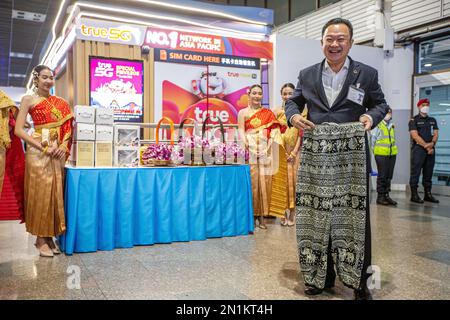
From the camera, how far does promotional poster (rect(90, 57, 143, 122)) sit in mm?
5734

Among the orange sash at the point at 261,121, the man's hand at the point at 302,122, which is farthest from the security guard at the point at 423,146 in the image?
the man's hand at the point at 302,122

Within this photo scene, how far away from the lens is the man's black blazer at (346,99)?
2264 millimetres

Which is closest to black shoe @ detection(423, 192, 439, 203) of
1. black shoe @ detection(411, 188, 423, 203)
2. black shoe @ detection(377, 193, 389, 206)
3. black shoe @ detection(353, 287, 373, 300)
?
black shoe @ detection(411, 188, 423, 203)

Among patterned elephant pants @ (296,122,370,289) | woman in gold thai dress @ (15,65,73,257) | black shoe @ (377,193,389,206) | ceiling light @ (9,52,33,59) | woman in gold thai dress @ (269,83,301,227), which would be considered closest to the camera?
patterned elephant pants @ (296,122,370,289)

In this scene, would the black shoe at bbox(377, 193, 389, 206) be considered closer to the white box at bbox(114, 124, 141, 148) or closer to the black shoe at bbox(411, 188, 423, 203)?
the black shoe at bbox(411, 188, 423, 203)

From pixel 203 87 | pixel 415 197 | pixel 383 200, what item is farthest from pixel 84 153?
pixel 415 197

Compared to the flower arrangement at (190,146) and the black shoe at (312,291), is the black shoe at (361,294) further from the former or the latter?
the flower arrangement at (190,146)

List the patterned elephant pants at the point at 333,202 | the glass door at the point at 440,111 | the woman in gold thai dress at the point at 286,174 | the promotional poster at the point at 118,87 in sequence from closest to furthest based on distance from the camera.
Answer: the patterned elephant pants at the point at 333,202 → the woman in gold thai dress at the point at 286,174 → the promotional poster at the point at 118,87 → the glass door at the point at 440,111

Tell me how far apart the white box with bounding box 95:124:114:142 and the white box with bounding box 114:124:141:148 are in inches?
1.8

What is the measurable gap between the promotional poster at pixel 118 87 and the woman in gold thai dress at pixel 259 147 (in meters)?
2.32

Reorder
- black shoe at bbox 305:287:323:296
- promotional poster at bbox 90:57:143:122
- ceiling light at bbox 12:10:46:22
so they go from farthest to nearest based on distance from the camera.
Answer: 1. ceiling light at bbox 12:10:46:22
2. promotional poster at bbox 90:57:143:122
3. black shoe at bbox 305:287:323:296

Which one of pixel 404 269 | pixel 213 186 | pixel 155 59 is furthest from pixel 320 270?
pixel 155 59

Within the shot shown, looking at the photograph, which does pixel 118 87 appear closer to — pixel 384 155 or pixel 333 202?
pixel 384 155

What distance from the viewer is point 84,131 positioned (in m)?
3.38
